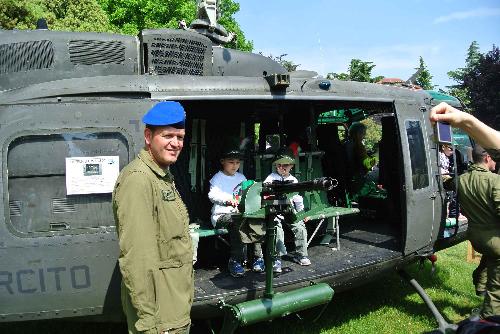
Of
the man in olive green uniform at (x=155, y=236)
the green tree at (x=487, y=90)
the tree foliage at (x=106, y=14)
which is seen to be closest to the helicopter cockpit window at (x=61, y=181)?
the man in olive green uniform at (x=155, y=236)

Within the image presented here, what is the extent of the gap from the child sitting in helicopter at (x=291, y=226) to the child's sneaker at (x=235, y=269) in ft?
1.14

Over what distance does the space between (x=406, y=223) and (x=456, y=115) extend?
10.1ft

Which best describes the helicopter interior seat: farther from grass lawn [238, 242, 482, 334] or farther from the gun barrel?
the gun barrel

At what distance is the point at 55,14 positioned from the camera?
65.2 feet

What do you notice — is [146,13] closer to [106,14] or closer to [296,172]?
[106,14]

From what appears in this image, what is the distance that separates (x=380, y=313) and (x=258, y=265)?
6.67 ft

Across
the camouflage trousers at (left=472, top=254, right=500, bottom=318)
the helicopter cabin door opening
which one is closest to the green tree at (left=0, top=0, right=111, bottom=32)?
the helicopter cabin door opening

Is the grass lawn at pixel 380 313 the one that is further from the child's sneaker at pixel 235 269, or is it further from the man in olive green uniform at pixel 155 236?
the man in olive green uniform at pixel 155 236

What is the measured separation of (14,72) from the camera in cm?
420

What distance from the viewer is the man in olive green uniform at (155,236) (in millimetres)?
2521

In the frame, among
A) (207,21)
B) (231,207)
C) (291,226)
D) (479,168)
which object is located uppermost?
(207,21)

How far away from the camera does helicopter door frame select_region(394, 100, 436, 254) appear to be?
516cm

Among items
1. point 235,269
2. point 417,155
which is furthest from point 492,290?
point 235,269

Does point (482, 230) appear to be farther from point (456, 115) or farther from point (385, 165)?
point (456, 115)
